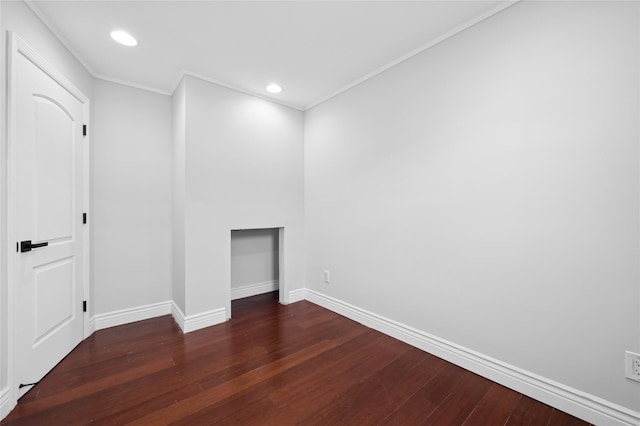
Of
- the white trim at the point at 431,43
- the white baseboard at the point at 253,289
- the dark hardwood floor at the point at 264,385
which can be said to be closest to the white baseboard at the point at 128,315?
the dark hardwood floor at the point at 264,385

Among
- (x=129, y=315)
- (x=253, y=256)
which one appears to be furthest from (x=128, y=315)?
(x=253, y=256)

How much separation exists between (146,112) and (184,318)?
2.21 meters

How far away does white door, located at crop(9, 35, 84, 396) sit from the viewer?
67.4 inches

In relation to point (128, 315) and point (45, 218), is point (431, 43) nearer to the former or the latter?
point (45, 218)

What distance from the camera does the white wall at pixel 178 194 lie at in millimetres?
2686

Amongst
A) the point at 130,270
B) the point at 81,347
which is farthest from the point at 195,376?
the point at 130,270

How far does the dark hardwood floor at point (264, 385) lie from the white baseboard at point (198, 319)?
104mm

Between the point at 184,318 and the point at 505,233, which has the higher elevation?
the point at 505,233

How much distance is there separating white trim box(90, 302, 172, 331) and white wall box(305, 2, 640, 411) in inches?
90.1

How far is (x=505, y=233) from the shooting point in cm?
184

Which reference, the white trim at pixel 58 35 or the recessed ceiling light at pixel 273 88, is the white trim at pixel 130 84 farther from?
the recessed ceiling light at pixel 273 88

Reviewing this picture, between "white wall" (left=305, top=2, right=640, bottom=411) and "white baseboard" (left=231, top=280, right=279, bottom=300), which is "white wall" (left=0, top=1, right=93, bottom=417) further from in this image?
"white wall" (left=305, top=2, right=640, bottom=411)

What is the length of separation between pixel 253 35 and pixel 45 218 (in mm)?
2048

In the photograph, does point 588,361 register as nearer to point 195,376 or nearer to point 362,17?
point 195,376
